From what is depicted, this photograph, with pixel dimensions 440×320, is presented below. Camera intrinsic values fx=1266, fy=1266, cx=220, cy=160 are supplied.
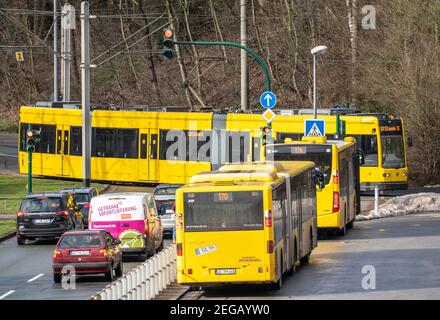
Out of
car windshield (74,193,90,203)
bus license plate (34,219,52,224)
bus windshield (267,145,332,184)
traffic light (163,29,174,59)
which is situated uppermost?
traffic light (163,29,174,59)

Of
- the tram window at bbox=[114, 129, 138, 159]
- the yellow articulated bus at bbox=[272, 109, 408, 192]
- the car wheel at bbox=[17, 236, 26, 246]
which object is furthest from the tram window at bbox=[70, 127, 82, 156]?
the car wheel at bbox=[17, 236, 26, 246]

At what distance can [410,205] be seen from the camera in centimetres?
4775

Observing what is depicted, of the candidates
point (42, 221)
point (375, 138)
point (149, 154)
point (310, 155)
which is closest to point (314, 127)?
point (310, 155)

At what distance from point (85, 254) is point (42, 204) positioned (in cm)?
1107

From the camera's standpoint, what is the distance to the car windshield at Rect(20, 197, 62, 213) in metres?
39.9

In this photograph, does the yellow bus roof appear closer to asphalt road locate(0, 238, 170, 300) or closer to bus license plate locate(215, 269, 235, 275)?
bus license plate locate(215, 269, 235, 275)

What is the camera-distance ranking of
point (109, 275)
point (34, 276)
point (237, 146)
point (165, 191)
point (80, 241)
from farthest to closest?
1. point (237, 146)
2. point (165, 191)
3. point (34, 276)
4. point (80, 241)
5. point (109, 275)

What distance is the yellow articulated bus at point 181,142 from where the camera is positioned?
52.5 m

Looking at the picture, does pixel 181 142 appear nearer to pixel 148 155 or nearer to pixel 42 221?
pixel 148 155

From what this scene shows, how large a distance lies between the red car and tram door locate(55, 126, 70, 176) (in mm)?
26309

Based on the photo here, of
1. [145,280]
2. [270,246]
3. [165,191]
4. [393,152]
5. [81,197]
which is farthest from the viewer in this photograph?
[393,152]

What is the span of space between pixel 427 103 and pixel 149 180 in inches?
548

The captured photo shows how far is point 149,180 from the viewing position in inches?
2126
